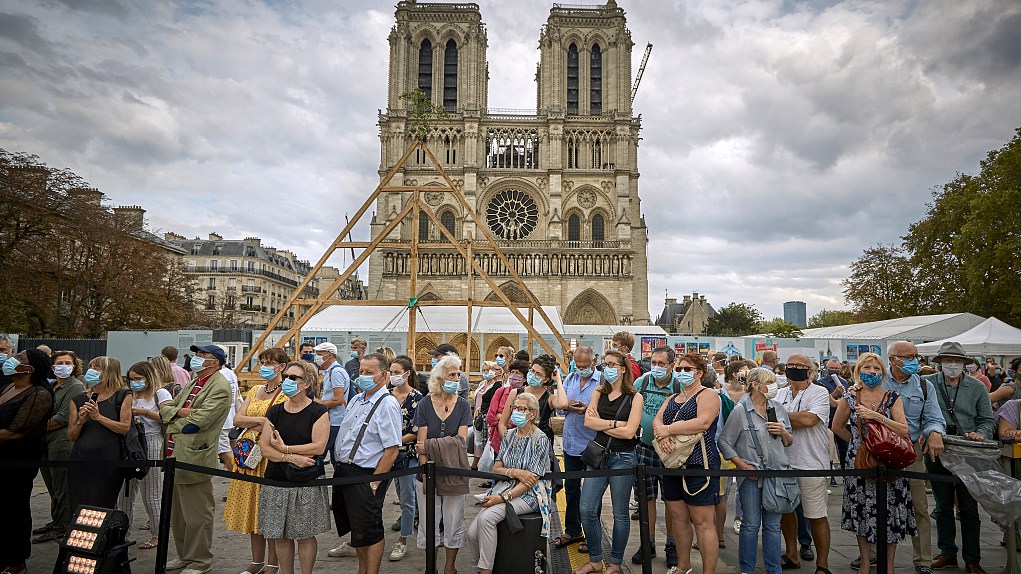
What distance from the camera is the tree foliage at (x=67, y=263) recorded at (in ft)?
57.9

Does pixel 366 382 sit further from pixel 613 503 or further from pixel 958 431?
pixel 958 431

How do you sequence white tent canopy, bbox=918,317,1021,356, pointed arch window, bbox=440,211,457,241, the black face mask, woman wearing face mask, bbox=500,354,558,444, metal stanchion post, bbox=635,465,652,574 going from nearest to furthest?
metal stanchion post, bbox=635,465,652,574, the black face mask, woman wearing face mask, bbox=500,354,558,444, white tent canopy, bbox=918,317,1021,356, pointed arch window, bbox=440,211,457,241

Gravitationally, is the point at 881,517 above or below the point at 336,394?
below

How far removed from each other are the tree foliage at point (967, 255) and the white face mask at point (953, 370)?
18.8 metres

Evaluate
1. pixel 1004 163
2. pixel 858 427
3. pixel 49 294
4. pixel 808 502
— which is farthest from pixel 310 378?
pixel 1004 163

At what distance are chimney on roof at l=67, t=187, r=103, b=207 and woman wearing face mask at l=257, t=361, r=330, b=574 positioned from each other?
21739 mm

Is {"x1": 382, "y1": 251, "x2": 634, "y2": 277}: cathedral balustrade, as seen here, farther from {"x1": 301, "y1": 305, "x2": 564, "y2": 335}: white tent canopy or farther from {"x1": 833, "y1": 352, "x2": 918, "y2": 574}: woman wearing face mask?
{"x1": 833, "y1": 352, "x2": 918, "y2": 574}: woman wearing face mask

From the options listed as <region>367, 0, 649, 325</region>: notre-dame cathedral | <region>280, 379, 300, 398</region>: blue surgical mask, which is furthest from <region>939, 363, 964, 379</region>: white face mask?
<region>367, 0, 649, 325</region>: notre-dame cathedral

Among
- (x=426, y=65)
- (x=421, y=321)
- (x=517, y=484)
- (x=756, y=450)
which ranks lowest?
(x=517, y=484)

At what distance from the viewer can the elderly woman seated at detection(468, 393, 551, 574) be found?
4.02m

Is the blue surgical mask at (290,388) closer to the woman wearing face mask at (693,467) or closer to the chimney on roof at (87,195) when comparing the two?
the woman wearing face mask at (693,467)

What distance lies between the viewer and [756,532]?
4273 millimetres

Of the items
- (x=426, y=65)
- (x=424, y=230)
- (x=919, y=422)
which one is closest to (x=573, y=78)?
(x=426, y=65)

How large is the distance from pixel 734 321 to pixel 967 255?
1872 cm
